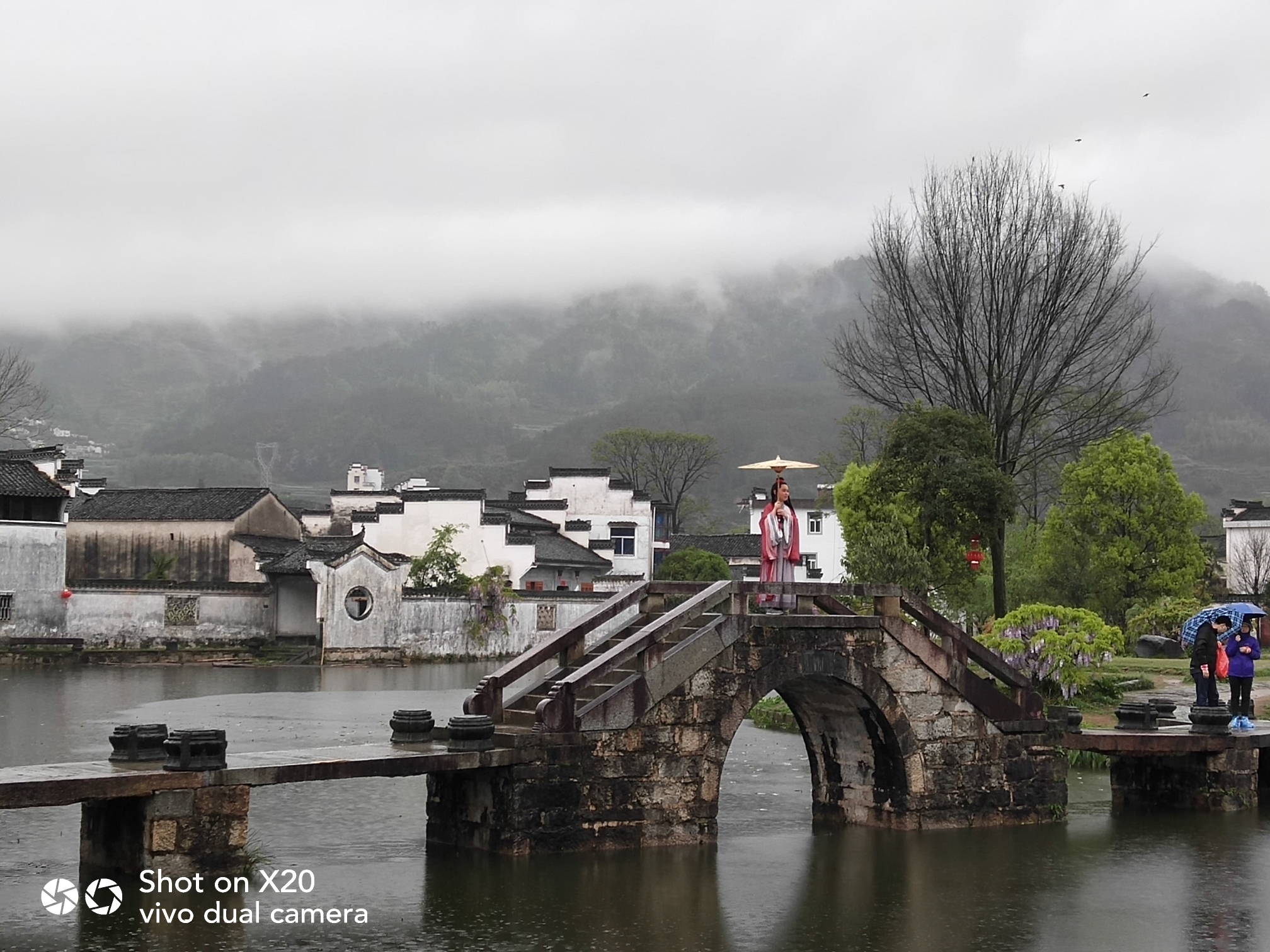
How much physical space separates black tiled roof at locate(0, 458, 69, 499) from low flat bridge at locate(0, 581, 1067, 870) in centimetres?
4061

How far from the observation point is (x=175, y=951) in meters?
13.8

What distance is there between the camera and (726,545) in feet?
263

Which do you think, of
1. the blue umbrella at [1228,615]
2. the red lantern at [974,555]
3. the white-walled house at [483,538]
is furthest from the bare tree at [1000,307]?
the white-walled house at [483,538]

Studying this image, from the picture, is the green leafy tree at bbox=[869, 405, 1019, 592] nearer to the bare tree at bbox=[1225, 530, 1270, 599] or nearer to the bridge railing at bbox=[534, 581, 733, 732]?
the bridge railing at bbox=[534, 581, 733, 732]

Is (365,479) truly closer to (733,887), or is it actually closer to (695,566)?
(695,566)

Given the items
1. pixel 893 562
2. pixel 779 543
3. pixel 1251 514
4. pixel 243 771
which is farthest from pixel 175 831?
pixel 1251 514

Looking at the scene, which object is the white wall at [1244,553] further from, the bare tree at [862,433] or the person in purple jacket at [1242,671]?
the person in purple jacket at [1242,671]

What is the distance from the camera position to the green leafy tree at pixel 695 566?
224ft

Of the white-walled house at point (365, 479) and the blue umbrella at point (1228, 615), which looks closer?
the blue umbrella at point (1228, 615)

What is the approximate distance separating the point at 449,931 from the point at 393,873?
2.73m

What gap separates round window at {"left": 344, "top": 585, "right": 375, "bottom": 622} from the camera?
193ft

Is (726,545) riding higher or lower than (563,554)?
higher

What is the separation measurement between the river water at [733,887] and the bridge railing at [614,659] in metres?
1.59

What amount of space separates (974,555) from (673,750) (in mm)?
23625
